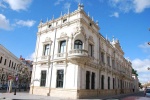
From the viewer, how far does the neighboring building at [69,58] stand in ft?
63.2

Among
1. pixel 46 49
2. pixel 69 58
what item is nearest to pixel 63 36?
pixel 69 58

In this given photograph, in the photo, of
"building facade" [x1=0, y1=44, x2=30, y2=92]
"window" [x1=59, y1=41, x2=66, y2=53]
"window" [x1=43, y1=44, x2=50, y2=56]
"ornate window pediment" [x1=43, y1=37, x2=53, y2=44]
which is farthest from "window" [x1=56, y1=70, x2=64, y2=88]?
"building facade" [x1=0, y1=44, x2=30, y2=92]

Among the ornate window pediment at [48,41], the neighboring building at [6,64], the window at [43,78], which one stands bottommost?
the window at [43,78]

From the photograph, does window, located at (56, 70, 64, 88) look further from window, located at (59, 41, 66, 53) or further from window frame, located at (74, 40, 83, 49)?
window frame, located at (74, 40, 83, 49)

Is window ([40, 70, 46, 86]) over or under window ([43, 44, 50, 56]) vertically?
under

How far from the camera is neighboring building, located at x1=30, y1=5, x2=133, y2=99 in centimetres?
1925

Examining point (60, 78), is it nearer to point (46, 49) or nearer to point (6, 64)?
point (46, 49)

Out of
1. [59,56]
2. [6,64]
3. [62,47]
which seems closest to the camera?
[59,56]

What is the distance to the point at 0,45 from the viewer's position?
121 ft

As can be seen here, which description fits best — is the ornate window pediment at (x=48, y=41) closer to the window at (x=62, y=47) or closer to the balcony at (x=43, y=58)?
the window at (x=62, y=47)

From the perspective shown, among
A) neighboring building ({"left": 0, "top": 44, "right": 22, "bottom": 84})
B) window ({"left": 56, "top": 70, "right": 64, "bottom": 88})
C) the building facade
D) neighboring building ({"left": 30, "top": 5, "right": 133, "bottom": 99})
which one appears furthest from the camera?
neighboring building ({"left": 0, "top": 44, "right": 22, "bottom": 84})

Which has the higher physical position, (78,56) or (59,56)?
(59,56)

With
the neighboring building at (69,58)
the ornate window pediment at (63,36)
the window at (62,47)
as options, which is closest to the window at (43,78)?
the neighboring building at (69,58)

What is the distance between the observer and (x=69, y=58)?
19406 mm
